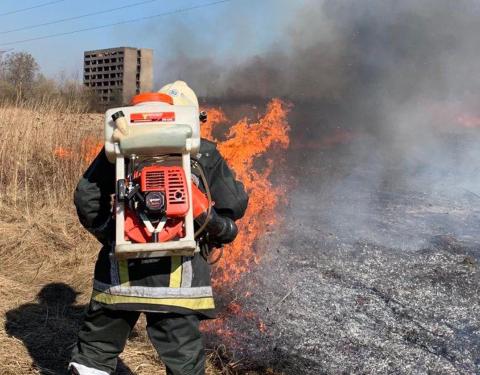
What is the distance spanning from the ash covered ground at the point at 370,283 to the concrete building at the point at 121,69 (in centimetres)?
891

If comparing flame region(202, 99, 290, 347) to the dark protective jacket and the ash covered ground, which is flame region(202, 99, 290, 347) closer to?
the ash covered ground

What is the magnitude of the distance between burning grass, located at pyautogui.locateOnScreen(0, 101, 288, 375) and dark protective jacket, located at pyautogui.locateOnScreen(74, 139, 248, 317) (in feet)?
4.20

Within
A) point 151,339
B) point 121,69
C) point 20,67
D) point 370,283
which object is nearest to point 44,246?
point 370,283

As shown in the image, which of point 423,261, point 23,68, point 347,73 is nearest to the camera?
point 423,261

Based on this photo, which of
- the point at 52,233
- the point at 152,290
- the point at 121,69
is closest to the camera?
the point at 152,290

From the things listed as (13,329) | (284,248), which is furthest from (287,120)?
(13,329)

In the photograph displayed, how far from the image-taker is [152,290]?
218 cm

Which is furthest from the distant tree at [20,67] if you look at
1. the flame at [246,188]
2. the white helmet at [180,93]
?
the white helmet at [180,93]

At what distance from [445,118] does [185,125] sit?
9.98 m

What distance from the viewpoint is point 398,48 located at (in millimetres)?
12125

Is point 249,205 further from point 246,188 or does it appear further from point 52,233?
point 52,233

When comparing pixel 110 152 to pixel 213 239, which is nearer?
pixel 110 152

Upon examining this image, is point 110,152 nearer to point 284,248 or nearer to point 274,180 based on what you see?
point 284,248

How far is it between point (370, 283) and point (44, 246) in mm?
3382
